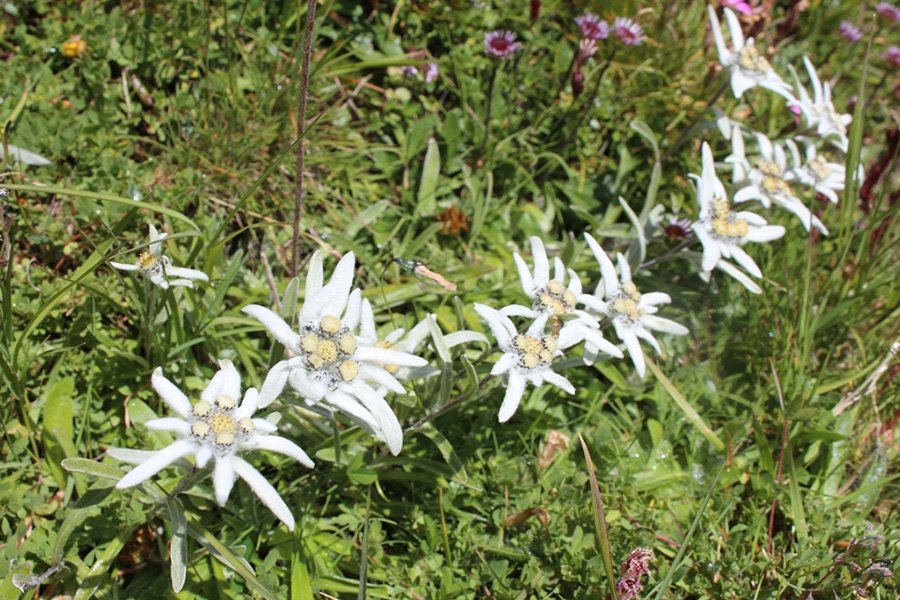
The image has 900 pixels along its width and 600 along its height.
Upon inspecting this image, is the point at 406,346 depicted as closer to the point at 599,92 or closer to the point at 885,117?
the point at 599,92

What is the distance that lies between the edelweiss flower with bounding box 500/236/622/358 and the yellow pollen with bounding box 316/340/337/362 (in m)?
0.66

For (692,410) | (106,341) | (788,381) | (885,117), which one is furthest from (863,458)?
(106,341)

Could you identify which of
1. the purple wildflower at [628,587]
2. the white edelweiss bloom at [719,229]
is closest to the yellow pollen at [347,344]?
the purple wildflower at [628,587]

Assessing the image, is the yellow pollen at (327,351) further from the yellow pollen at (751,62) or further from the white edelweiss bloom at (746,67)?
the yellow pollen at (751,62)

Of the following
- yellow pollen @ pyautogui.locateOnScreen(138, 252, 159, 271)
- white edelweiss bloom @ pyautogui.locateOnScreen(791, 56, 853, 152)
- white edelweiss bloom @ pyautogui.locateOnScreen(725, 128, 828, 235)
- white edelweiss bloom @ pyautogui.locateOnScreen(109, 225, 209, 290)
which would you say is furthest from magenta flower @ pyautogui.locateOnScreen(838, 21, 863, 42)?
yellow pollen @ pyautogui.locateOnScreen(138, 252, 159, 271)

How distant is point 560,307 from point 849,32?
3733 mm

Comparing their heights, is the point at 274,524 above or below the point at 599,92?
below

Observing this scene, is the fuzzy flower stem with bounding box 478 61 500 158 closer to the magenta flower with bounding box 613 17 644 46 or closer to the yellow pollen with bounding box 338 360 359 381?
the magenta flower with bounding box 613 17 644 46

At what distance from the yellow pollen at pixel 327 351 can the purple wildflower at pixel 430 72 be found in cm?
231

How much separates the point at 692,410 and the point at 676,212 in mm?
1195

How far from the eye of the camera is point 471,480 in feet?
9.45

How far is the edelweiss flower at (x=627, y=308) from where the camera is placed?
293 centimetres

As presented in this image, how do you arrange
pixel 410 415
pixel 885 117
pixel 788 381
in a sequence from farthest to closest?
pixel 885 117 < pixel 788 381 < pixel 410 415

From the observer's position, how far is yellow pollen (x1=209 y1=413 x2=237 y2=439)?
7.00 feet
